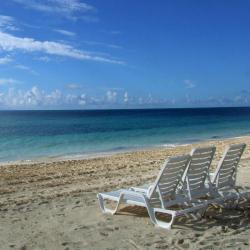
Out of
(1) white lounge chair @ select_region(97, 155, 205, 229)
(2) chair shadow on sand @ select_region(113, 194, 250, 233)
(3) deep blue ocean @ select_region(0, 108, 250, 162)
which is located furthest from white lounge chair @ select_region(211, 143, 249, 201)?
(3) deep blue ocean @ select_region(0, 108, 250, 162)

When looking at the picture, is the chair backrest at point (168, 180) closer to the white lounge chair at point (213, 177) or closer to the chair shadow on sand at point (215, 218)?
the white lounge chair at point (213, 177)

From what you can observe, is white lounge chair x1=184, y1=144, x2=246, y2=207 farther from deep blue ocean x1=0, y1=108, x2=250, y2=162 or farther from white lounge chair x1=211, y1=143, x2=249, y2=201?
deep blue ocean x1=0, y1=108, x2=250, y2=162

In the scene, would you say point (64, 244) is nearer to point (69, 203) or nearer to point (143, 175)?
point (69, 203)

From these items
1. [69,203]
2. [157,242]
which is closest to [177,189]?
[157,242]

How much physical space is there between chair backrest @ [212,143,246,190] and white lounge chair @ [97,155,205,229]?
711 millimetres

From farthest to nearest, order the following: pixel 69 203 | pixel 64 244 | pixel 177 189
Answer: pixel 69 203
pixel 177 189
pixel 64 244

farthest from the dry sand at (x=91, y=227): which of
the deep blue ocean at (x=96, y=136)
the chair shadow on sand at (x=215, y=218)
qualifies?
the deep blue ocean at (x=96, y=136)

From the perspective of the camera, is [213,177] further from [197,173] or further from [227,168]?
[197,173]

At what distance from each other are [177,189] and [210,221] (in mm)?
741

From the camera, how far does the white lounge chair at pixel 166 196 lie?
6.18 m

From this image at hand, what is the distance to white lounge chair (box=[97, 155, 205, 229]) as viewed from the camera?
6.18 meters

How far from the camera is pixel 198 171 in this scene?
6.76 m

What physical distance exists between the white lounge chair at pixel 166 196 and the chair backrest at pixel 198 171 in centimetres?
13

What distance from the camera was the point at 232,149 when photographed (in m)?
7.29
